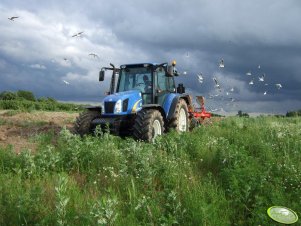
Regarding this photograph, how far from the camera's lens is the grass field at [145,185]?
18.1ft

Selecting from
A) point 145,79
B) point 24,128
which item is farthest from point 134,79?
point 24,128


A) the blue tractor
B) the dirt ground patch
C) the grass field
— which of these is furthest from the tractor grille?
the grass field

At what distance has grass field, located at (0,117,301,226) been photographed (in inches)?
217

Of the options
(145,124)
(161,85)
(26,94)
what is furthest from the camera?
(26,94)

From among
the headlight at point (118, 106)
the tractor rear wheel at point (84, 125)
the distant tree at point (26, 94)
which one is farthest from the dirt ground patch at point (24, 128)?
the distant tree at point (26, 94)

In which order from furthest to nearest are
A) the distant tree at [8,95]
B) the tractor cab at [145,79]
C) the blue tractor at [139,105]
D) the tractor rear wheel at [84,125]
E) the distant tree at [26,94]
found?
1. the distant tree at [26,94]
2. the distant tree at [8,95]
3. the tractor cab at [145,79]
4. the tractor rear wheel at [84,125]
5. the blue tractor at [139,105]

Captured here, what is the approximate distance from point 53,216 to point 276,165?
4.17m

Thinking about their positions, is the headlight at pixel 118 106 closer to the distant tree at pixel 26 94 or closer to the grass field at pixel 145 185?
the grass field at pixel 145 185

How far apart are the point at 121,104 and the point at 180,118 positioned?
3.49m

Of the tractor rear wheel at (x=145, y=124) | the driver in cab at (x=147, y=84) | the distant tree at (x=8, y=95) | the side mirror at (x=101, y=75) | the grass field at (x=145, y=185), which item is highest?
the distant tree at (x=8, y=95)

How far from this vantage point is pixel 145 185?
6.79 meters

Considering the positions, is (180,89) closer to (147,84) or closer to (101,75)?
(147,84)

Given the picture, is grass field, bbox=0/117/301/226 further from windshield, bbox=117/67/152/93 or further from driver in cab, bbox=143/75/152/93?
windshield, bbox=117/67/152/93

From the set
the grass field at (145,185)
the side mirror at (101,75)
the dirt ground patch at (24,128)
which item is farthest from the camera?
the side mirror at (101,75)
